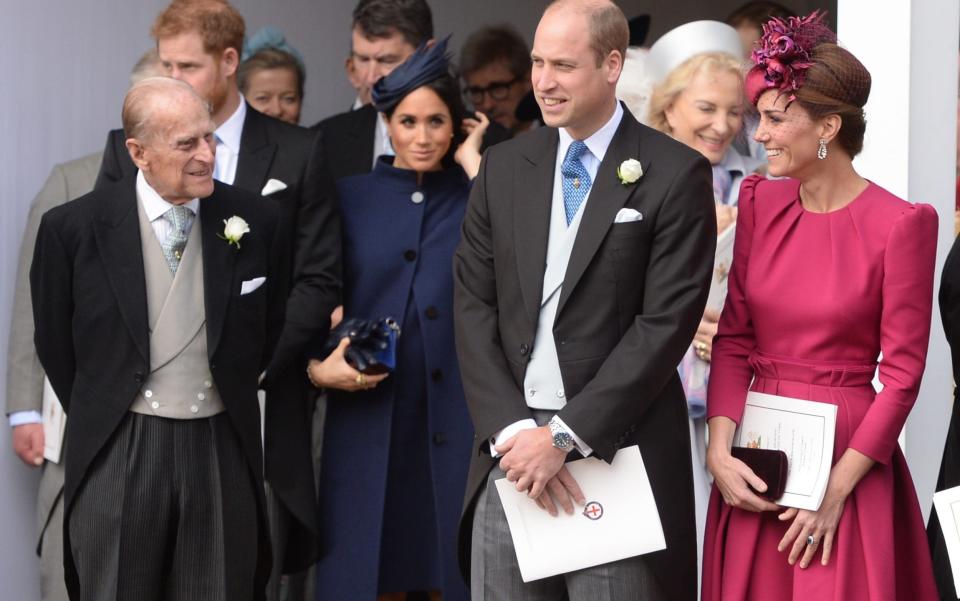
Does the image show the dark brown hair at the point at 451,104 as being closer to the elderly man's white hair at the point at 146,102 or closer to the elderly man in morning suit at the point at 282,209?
the elderly man in morning suit at the point at 282,209

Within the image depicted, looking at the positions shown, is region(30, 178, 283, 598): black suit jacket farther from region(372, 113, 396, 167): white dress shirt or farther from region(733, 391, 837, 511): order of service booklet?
region(372, 113, 396, 167): white dress shirt

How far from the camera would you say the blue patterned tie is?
3.63m

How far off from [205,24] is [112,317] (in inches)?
55.7

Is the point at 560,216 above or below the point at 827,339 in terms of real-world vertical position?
above

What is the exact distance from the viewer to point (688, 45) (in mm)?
4879

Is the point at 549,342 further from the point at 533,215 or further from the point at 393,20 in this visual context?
the point at 393,20

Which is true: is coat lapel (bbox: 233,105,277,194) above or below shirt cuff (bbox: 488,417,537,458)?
above

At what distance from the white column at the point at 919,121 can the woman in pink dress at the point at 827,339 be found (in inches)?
43.1

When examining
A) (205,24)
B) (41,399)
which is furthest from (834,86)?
(41,399)

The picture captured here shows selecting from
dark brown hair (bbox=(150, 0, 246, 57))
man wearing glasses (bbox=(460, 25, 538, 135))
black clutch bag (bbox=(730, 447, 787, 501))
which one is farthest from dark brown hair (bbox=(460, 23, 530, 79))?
black clutch bag (bbox=(730, 447, 787, 501))

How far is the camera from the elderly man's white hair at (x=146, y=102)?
3984 mm

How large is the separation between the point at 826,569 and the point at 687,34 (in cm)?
212

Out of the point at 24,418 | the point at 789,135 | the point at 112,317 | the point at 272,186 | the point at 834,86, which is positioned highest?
the point at 834,86

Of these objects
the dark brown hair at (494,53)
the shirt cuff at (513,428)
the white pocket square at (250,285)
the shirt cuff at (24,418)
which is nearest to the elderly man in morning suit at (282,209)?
the white pocket square at (250,285)
